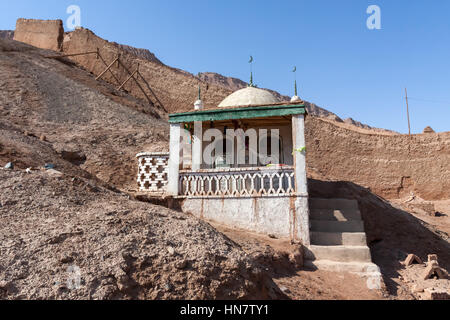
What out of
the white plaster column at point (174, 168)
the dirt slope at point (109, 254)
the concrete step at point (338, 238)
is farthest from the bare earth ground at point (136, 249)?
the white plaster column at point (174, 168)

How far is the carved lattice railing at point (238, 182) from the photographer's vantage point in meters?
8.18

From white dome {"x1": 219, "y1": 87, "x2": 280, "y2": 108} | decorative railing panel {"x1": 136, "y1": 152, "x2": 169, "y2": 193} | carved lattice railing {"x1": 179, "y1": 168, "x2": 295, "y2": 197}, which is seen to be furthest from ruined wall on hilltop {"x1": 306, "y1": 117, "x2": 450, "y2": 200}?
decorative railing panel {"x1": 136, "y1": 152, "x2": 169, "y2": 193}

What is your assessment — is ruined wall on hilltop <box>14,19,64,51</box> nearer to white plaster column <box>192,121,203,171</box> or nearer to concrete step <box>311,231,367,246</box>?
white plaster column <box>192,121,203,171</box>

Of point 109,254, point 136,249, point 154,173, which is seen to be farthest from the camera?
point 154,173

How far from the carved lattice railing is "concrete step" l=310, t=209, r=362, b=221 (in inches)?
35.1

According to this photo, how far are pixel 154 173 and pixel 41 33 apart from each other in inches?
901

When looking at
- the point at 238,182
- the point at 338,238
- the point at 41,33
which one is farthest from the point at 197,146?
the point at 41,33

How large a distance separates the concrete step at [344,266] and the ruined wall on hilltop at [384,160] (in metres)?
13.8

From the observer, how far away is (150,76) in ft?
82.2

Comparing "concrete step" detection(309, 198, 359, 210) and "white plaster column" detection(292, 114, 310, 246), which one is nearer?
"white plaster column" detection(292, 114, 310, 246)

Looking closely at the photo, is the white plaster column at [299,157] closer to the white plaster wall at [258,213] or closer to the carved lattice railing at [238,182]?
the carved lattice railing at [238,182]

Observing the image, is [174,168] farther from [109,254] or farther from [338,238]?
[109,254]

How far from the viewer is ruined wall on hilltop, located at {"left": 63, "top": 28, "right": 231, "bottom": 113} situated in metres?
24.0
